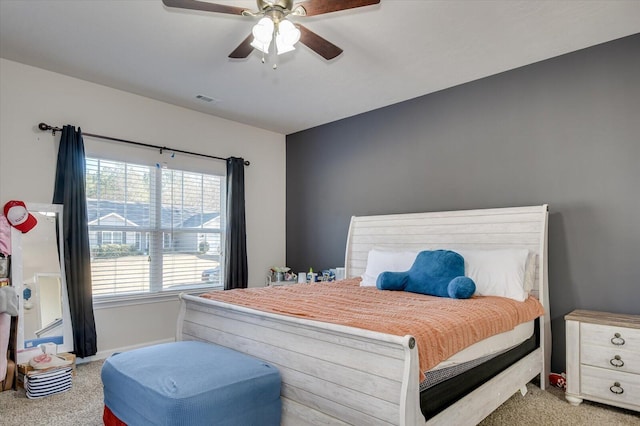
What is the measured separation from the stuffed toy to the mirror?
8.93ft

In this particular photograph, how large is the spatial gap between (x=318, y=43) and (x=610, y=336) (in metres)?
2.62

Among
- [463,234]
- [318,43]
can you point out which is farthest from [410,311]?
[318,43]

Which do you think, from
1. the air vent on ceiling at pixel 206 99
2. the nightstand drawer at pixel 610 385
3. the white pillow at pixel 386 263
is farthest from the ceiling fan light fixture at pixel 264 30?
the nightstand drawer at pixel 610 385

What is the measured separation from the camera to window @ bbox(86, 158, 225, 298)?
12.4 ft

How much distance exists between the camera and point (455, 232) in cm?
352

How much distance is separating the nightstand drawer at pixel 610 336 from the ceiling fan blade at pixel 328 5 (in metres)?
2.45

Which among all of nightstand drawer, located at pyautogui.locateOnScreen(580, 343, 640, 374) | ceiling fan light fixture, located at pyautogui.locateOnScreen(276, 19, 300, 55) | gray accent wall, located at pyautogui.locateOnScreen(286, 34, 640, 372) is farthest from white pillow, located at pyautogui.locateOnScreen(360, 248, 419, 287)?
ceiling fan light fixture, located at pyautogui.locateOnScreen(276, 19, 300, 55)

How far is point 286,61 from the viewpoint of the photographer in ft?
10.6

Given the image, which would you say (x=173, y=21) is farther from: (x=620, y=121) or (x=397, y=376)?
(x=620, y=121)

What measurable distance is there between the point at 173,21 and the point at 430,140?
8.31 ft

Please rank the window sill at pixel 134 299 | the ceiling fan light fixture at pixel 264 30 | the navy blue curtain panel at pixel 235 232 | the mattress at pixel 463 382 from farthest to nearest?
the navy blue curtain panel at pixel 235 232
the window sill at pixel 134 299
the ceiling fan light fixture at pixel 264 30
the mattress at pixel 463 382

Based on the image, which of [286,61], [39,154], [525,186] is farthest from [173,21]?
[525,186]

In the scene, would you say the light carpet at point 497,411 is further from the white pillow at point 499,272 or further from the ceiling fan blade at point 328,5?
the ceiling fan blade at point 328,5

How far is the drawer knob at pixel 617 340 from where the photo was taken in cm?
250
